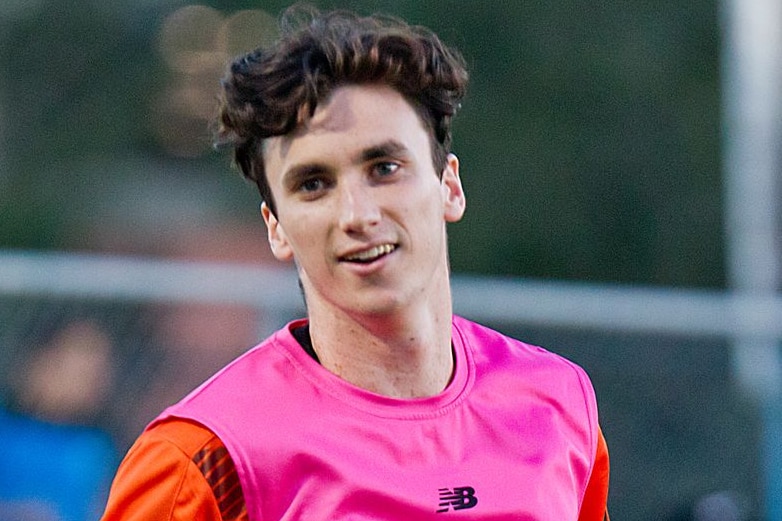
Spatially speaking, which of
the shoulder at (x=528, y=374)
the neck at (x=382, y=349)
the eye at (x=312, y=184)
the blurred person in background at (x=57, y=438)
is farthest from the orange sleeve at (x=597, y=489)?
the blurred person in background at (x=57, y=438)

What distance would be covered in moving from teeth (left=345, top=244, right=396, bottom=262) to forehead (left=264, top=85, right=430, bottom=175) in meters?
0.16

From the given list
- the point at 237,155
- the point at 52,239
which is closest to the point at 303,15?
the point at 237,155

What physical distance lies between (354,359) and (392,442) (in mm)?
167

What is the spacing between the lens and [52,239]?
7.02 m

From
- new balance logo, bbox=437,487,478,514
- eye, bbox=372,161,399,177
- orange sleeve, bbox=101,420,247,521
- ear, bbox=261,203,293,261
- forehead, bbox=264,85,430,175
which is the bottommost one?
new balance logo, bbox=437,487,478,514

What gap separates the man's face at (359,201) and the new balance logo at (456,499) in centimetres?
32

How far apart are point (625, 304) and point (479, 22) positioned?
3.82 metres

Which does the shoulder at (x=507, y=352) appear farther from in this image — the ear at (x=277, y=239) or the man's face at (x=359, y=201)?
the ear at (x=277, y=239)

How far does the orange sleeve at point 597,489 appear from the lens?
2600 millimetres

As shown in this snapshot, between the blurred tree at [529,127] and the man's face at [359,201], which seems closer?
the man's face at [359,201]

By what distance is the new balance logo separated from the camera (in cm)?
225

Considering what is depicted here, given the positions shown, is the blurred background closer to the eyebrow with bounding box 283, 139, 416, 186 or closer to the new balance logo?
the new balance logo

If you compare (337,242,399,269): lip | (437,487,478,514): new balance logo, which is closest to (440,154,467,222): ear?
(337,242,399,269): lip

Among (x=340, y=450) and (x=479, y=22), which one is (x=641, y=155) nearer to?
(x=479, y=22)
